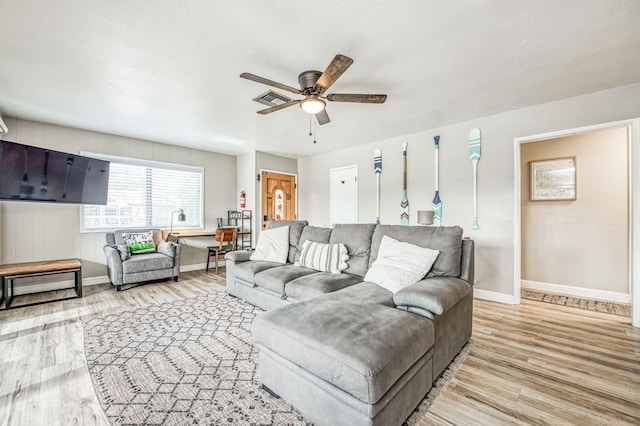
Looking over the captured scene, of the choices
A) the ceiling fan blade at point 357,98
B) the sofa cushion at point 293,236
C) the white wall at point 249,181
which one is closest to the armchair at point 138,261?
the white wall at point 249,181

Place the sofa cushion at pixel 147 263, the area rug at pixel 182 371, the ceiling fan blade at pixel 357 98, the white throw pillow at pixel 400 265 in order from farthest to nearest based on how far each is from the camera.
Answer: the sofa cushion at pixel 147 263 → the ceiling fan blade at pixel 357 98 → the white throw pillow at pixel 400 265 → the area rug at pixel 182 371

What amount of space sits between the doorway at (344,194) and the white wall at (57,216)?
10.1ft

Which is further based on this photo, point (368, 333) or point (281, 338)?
point (281, 338)

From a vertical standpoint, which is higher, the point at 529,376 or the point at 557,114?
the point at 557,114

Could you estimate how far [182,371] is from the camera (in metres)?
1.95

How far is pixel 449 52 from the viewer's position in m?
2.27

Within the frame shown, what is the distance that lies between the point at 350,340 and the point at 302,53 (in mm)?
2158

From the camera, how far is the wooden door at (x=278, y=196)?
19.3 feet

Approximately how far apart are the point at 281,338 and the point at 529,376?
1.76m

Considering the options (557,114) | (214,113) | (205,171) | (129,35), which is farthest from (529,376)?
(205,171)

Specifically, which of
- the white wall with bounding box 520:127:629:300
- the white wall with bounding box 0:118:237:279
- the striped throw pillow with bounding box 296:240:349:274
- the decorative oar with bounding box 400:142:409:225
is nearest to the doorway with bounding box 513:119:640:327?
the white wall with bounding box 520:127:629:300

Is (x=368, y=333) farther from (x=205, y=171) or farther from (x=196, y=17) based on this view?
(x=205, y=171)

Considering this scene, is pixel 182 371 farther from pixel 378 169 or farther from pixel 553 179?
pixel 553 179

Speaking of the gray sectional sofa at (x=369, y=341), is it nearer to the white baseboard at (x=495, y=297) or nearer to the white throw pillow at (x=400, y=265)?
the white throw pillow at (x=400, y=265)
